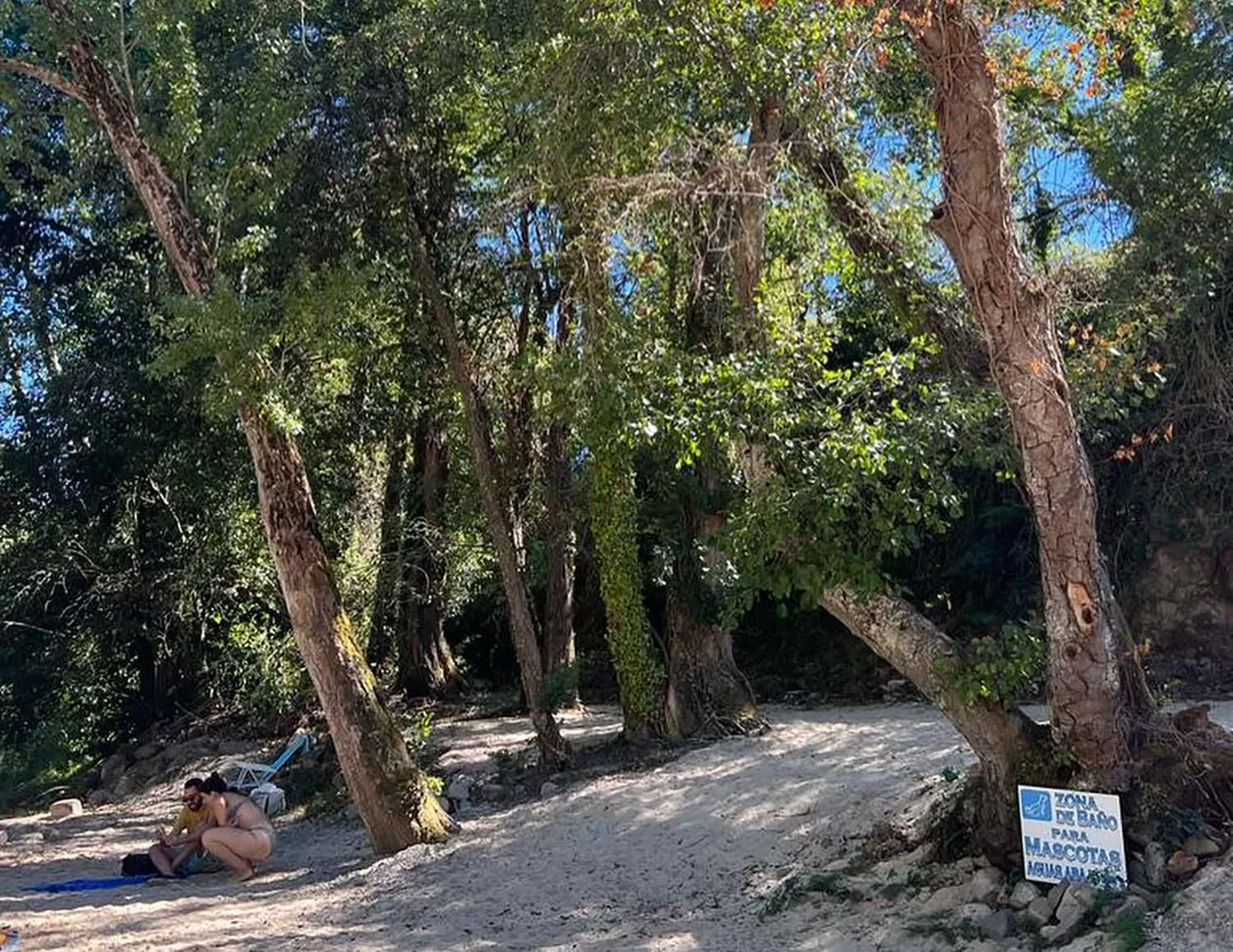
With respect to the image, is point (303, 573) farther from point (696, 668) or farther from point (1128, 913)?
point (1128, 913)

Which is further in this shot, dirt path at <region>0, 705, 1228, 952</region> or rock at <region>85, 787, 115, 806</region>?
rock at <region>85, 787, 115, 806</region>

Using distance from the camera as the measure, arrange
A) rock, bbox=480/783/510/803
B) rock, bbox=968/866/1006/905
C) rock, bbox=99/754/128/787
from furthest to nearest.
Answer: rock, bbox=99/754/128/787, rock, bbox=480/783/510/803, rock, bbox=968/866/1006/905

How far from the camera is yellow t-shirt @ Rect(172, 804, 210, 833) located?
10078mm

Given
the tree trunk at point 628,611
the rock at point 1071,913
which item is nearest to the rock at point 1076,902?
the rock at point 1071,913

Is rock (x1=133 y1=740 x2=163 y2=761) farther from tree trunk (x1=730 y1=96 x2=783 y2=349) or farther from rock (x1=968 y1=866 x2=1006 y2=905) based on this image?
rock (x1=968 y1=866 x2=1006 y2=905)

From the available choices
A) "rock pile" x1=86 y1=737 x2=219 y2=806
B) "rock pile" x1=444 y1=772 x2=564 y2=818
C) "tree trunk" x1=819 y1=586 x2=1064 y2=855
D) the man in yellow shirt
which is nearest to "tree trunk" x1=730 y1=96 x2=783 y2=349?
"tree trunk" x1=819 y1=586 x2=1064 y2=855

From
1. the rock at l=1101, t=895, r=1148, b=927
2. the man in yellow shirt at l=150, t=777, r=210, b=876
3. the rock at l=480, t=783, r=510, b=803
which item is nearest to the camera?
the rock at l=1101, t=895, r=1148, b=927

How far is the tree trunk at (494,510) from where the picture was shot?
1141cm

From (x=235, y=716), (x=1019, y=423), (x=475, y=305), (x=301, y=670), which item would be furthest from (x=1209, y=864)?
(x=235, y=716)

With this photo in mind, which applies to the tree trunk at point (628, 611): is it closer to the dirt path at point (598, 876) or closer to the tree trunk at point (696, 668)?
the tree trunk at point (696, 668)

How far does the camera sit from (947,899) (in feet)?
19.6

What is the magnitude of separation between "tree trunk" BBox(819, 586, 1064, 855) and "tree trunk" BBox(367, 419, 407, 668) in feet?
25.7

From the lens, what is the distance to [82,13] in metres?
9.67

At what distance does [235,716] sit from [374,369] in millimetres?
6498
